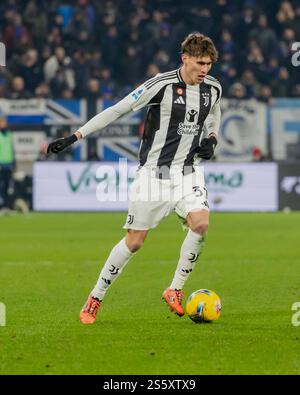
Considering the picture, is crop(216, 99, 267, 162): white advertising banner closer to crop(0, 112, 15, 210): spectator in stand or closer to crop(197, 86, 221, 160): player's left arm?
crop(0, 112, 15, 210): spectator in stand

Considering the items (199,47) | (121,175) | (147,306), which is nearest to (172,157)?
(199,47)

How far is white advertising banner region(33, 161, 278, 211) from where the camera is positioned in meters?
22.2

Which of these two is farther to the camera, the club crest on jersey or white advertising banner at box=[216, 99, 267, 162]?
white advertising banner at box=[216, 99, 267, 162]

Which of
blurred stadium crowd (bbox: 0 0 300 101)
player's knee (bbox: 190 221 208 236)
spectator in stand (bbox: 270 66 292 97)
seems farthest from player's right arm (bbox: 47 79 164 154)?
spectator in stand (bbox: 270 66 292 97)

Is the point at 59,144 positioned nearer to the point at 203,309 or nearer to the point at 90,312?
the point at 90,312

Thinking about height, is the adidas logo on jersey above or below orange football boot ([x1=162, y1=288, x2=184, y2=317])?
above

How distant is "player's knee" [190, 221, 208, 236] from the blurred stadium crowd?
1622cm

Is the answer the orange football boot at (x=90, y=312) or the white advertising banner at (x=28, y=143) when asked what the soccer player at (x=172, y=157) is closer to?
the orange football boot at (x=90, y=312)

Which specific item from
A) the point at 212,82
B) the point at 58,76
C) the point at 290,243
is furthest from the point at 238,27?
the point at 212,82

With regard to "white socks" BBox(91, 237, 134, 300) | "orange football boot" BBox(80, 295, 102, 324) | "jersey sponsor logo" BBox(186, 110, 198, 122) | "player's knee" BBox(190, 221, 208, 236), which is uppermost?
"jersey sponsor logo" BBox(186, 110, 198, 122)

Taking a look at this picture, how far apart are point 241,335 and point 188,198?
134 centimetres

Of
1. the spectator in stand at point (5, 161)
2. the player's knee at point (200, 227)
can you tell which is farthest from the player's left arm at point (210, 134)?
the spectator in stand at point (5, 161)

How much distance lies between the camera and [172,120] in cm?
883

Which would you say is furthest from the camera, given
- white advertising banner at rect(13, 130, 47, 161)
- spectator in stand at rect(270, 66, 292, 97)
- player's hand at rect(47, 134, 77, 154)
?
spectator in stand at rect(270, 66, 292, 97)
